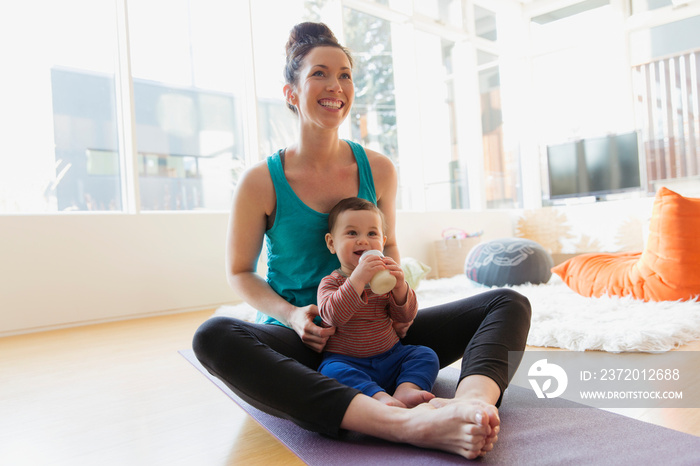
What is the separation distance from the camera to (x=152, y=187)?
3.16 metres

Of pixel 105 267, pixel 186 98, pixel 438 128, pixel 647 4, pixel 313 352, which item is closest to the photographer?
pixel 313 352

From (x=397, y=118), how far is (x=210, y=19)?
182cm

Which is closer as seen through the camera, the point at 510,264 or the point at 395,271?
the point at 395,271

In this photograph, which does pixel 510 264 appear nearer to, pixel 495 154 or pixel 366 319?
pixel 366 319

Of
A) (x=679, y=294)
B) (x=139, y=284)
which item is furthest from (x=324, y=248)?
(x=139, y=284)

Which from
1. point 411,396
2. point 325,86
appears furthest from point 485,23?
point 411,396

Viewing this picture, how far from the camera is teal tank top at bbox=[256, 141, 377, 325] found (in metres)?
1.24

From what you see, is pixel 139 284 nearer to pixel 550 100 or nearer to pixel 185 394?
pixel 185 394

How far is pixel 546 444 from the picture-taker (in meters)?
0.86

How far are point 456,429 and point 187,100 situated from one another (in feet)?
10.2

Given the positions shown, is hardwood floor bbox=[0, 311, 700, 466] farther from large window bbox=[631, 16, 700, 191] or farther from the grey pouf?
large window bbox=[631, 16, 700, 191]

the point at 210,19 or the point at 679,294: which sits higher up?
the point at 210,19

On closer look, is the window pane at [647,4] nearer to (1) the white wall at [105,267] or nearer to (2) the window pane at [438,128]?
(2) the window pane at [438,128]

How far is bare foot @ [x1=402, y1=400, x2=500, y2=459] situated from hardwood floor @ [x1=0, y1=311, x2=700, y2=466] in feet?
0.72
